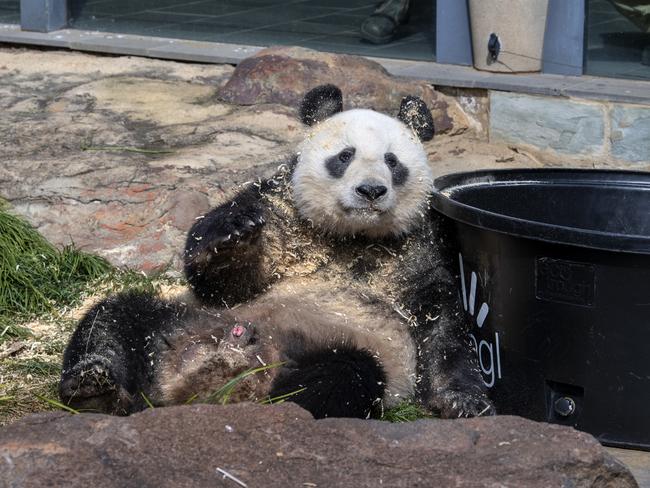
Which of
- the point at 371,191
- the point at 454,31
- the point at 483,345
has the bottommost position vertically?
the point at 483,345

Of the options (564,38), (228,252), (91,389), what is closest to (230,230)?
(228,252)

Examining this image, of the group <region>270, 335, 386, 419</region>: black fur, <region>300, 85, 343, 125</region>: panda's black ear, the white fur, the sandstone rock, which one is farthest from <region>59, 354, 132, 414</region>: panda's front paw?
the sandstone rock

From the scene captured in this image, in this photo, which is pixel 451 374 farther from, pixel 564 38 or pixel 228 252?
pixel 564 38

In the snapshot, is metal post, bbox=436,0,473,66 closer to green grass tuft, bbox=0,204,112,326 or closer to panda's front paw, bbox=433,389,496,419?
green grass tuft, bbox=0,204,112,326

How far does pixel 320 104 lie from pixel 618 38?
2710 mm

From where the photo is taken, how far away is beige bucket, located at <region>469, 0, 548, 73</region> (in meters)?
6.26

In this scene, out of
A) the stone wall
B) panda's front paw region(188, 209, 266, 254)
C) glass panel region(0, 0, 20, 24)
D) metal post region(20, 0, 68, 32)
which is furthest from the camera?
glass panel region(0, 0, 20, 24)

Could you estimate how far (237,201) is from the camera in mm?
4020

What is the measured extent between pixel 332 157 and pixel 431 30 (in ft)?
10.3

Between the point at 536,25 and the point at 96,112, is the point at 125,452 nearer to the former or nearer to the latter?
the point at 96,112

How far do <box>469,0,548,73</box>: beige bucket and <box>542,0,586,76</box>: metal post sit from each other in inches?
2.2

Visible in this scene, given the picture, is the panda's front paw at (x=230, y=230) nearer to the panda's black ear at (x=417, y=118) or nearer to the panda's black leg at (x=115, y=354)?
the panda's black leg at (x=115, y=354)

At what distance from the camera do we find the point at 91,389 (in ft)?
10.9

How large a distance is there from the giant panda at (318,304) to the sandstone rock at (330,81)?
6.12 feet
